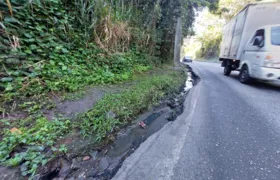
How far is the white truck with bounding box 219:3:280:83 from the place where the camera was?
431 cm

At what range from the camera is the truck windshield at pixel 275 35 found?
14.4 feet

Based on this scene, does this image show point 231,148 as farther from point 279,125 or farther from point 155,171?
point 279,125

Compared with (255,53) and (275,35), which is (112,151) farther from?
(275,35)

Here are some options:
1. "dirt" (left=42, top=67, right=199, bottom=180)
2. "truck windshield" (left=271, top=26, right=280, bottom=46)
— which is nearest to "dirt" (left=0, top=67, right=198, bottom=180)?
"dirt" (left=42, top=67, right=199, bottom=180)

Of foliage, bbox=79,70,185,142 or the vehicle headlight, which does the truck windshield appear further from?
foliage, bbox=79,70,185,142

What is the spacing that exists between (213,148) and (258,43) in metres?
4.91

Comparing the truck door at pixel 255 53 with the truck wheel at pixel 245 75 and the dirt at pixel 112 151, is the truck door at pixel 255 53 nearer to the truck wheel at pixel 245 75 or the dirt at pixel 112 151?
the truck wheel at pixel 245 75

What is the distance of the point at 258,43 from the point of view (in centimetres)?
479

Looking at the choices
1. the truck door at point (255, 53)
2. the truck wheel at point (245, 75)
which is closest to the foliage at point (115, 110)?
the truck door at point (255, 53)

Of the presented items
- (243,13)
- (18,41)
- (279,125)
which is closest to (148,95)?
(279,125)

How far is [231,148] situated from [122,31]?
4498 mm

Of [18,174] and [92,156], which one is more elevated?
[18,174]

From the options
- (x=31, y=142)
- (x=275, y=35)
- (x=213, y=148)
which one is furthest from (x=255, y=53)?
(x=31, y=142)

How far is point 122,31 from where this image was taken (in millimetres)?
4816
